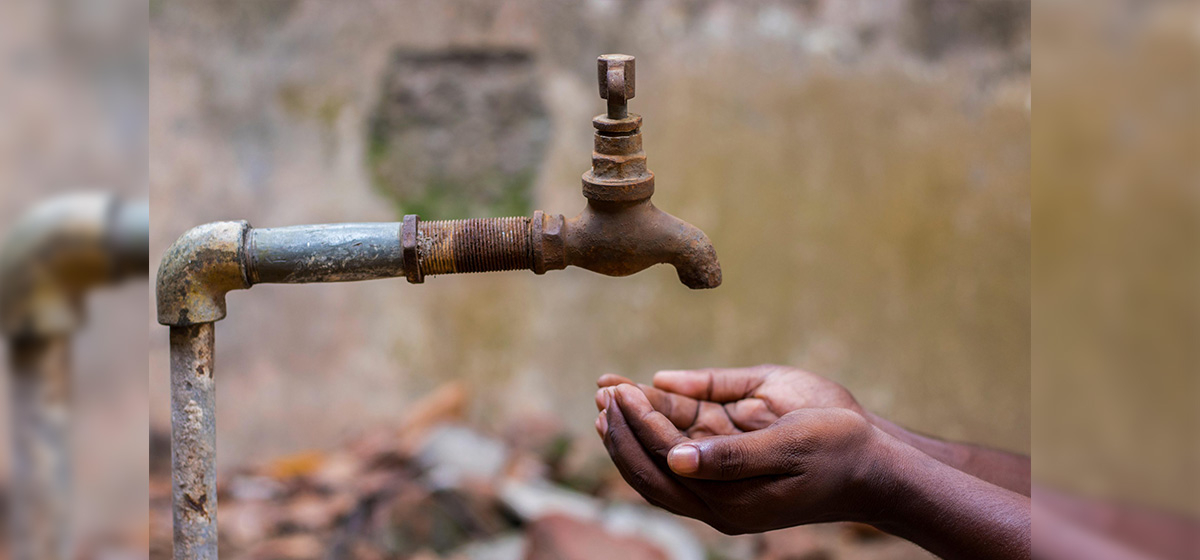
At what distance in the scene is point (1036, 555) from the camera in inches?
26.3

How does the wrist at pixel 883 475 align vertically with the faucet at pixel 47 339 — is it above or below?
below

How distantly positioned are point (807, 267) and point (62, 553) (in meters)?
2.25

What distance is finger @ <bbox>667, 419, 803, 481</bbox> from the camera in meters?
1.10

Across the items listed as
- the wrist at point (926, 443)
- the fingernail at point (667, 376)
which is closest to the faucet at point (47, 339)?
the fingernail at point (667, 376)

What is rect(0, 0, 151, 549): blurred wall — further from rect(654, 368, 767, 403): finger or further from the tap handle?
rect(654, 368, 767, 403): finger

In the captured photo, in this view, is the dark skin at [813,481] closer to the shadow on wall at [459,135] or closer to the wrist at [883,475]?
the wrist at [883,475]

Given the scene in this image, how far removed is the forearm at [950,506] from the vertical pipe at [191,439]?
0.87 metres

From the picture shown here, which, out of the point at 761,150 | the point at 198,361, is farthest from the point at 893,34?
the point at 198,361

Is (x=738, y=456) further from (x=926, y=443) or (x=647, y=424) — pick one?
(x=926, y=443)

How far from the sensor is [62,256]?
0.67 m

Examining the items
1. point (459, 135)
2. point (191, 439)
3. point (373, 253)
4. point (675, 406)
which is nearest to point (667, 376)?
point (675, 406)

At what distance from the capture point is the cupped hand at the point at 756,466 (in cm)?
112

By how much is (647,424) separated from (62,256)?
2.39 ft

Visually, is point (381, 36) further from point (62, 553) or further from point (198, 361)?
point (62, 553)
